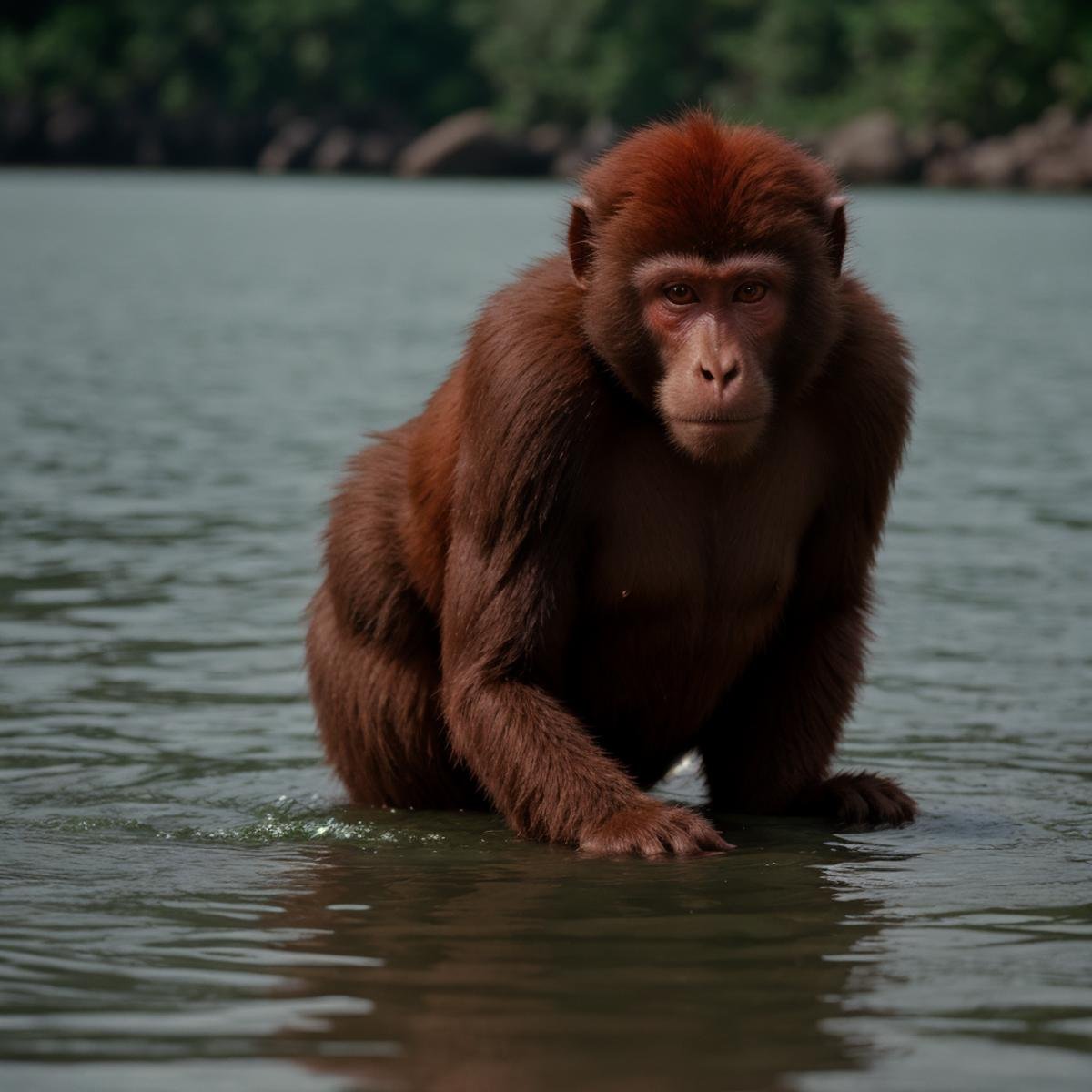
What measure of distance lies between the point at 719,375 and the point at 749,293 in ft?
0.92

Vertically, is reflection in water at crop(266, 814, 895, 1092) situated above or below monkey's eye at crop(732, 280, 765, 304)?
below

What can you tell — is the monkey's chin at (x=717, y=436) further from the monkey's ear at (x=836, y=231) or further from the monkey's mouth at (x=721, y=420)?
the monkey's ear at (x=836, y=231)

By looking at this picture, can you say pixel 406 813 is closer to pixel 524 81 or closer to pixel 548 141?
pixel 548 141

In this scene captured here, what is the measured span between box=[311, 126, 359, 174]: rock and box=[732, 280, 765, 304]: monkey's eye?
85.7 meters

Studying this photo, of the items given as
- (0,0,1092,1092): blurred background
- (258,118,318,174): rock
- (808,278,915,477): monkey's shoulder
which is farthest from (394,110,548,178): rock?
(808,278,915,477): monkey's shoulder

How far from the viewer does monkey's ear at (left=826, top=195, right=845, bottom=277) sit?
5.70 m

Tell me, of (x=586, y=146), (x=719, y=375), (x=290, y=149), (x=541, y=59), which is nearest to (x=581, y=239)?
(x=719, y=375)

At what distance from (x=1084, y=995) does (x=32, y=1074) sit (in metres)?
2.00

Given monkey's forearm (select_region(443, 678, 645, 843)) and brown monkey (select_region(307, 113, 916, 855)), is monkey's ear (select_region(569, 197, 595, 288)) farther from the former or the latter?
monkey's forearm (select_region(443, 678, 645, 843))

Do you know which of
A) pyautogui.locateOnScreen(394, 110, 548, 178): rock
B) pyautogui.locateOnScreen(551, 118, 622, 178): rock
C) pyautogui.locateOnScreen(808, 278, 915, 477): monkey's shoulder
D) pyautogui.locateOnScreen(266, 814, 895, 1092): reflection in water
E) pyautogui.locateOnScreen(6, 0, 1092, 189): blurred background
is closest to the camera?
pyautogui.locateOnScreen(266, 814, 895, 1092): reflection in water

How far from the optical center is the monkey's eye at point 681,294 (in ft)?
18.2

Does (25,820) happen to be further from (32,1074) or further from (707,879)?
(32,1074)

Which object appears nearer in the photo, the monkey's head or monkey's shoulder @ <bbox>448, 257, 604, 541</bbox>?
the monkey's head

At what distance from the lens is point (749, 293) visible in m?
5.56
